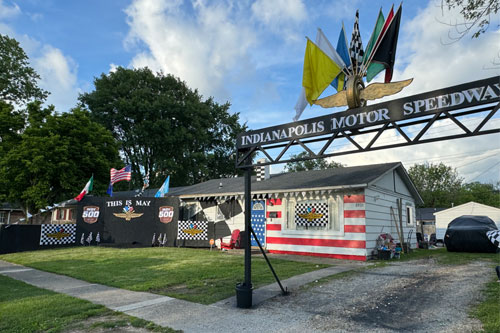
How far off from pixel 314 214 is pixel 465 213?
96.5ft

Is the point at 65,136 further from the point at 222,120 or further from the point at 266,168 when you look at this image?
the point at 222,120

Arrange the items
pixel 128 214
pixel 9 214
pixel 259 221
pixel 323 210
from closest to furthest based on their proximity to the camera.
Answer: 1. pixel 323 210
2. pixel 259 221
3. pixel 128 214
4. pixel 9 214

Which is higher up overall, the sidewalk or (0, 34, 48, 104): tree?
(0, 34, 48, 104): tree

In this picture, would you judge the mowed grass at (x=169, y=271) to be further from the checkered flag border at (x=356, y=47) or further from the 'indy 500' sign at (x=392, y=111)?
the checkered flag border at (x=356, y=47)

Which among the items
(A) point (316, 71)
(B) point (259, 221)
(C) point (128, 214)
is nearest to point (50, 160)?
(C) point (128, 214)

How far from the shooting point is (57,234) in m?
16.6

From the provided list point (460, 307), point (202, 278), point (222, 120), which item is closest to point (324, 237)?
point (202, 278)

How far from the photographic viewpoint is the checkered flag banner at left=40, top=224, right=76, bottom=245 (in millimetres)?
16188

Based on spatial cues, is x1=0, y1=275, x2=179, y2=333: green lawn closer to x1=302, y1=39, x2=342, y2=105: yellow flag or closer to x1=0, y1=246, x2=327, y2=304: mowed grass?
x1=0, y1=246, x2=327, y2=304: mowed grass

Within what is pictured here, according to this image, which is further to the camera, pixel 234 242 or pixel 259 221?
pixel 234 242

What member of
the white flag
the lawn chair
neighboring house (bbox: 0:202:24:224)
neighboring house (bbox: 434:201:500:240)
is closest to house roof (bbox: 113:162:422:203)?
the lawn chair

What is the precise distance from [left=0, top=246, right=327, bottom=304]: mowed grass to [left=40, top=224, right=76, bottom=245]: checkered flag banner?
2707 mm

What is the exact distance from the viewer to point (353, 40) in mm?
5852

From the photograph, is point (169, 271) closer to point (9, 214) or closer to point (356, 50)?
point (356, 50)
